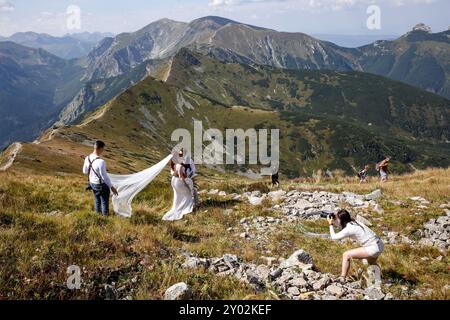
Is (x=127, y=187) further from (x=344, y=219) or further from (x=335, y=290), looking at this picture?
(x=335, y=290)

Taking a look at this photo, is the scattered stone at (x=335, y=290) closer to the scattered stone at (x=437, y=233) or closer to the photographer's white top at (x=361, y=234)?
the photographer's white top at (x=361, y=234)

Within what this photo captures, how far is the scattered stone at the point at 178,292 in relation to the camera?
7.34 metres

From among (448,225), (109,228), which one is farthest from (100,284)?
(448,225)

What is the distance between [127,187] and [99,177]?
292 centimetres

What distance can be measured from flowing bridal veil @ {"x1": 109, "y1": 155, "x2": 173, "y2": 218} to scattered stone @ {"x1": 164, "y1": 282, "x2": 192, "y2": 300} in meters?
6.56

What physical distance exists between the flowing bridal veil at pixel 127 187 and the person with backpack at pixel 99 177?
0.89 m

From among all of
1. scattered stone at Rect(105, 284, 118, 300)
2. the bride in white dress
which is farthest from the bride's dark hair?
the bride in white dress

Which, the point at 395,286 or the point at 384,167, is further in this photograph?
the point at 384,167

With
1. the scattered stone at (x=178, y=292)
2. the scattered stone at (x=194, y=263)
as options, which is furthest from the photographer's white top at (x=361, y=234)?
the scattered stone at (x=178, y=292)
